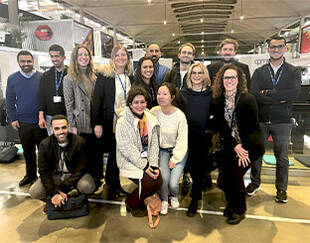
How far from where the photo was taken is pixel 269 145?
336cm

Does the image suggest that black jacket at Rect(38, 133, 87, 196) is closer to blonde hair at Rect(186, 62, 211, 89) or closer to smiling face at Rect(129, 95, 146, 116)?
smiling face at Rect(129, 95, 146, 116)

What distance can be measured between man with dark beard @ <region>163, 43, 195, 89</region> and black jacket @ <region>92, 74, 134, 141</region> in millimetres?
693

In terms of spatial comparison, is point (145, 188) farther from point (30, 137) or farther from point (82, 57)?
point (30, 137)

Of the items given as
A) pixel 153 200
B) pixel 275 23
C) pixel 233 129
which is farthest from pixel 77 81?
pixel 275 23

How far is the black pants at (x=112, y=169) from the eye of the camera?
2454 millimetres

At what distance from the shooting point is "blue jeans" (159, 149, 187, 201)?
87.7 inches

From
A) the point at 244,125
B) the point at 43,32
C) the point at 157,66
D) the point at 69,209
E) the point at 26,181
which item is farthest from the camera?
the point at 43,32

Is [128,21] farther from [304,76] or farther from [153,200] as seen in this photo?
[153,200]

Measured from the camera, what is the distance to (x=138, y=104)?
6.69 feet

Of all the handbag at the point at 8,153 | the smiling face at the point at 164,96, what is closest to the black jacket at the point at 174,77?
the smiling face at the point at 164,96

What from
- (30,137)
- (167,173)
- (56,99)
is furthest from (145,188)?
(30,137)

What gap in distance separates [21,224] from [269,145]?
3.26m

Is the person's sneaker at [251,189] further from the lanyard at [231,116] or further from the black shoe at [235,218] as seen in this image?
the lanyard at [231,116]

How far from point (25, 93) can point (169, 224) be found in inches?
87.7
